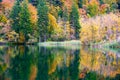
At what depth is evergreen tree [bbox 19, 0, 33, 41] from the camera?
234ft

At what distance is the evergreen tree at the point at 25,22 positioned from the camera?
234ft

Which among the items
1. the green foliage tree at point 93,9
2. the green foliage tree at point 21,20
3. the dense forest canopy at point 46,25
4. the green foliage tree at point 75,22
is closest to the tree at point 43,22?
the dense forest canopy at point 46,25

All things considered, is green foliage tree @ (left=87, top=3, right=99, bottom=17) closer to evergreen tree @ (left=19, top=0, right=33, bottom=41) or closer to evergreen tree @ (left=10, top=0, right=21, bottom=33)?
evergreen tree @ (left=19, top=0, right=33, bottom=41)

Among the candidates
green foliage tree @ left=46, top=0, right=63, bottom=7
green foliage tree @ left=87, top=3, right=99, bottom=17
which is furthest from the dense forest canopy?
green foliage tree @ left=87, top=3, right=99, bottom=17

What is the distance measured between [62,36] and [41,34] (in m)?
5.29

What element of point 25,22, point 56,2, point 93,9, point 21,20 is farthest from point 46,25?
point 93,9

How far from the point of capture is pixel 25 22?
72.1 metres

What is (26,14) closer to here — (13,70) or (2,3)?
(2,3)

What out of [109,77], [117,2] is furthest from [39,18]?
[109,77]

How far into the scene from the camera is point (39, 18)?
73.6 m

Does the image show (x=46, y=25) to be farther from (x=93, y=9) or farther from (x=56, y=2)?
(x=93, y=9)

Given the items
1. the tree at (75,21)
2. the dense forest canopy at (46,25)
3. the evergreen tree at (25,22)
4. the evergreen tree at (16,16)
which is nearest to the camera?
the dense forest canopy at (46,25)

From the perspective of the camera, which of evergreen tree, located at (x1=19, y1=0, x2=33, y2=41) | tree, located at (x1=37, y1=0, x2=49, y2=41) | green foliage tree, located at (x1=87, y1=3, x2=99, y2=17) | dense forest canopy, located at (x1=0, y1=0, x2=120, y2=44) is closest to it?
dense forest canopy, located at (x1=0, y1=0, x2=120, y2=44)

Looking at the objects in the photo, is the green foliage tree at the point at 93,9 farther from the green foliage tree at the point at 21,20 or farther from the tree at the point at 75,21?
the green foliage tree at the point at 21,20
